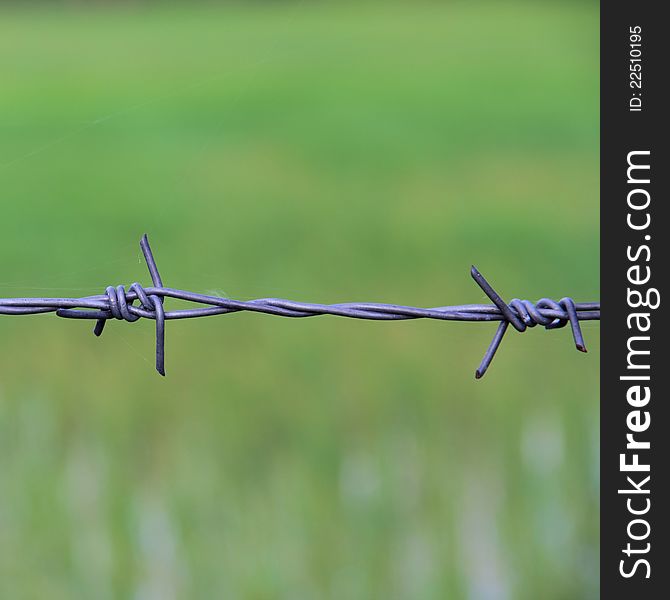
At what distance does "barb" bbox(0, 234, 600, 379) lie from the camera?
5.43 ft

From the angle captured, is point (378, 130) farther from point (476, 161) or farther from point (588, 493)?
point (588, 493)

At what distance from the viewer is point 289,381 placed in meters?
4.20

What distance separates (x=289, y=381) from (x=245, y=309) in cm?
250

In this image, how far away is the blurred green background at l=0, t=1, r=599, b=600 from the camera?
306cm

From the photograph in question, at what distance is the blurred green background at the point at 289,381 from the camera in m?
3.06

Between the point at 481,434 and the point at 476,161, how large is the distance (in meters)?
6.11

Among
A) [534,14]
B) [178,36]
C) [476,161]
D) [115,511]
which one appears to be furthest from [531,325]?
[534,14]

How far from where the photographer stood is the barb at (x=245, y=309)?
1.66 metres

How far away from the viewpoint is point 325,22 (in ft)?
46.3

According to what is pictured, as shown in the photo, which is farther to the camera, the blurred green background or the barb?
the blurred green background

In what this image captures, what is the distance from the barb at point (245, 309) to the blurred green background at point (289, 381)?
37 centimetres

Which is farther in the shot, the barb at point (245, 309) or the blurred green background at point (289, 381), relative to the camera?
the blurred green background at point (289, 381)

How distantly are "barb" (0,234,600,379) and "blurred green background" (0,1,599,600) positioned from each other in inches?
14.6

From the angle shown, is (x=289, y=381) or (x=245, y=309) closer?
(x=245, y=309)
